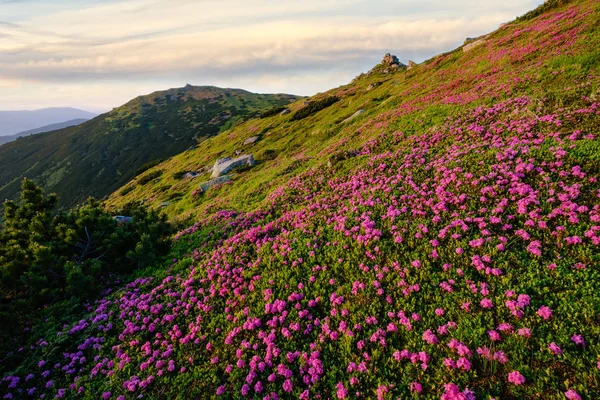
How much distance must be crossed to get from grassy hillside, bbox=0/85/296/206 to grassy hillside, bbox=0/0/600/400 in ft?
404

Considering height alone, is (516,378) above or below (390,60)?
below

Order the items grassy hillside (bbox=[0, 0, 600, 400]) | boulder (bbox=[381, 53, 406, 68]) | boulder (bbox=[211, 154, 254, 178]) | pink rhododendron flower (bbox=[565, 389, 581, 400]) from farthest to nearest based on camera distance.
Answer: boulder (bbox=[381, 53, 406, 68]) < boulder (bbox=[211, 154, 254, 178]) < grassy hillside (bbox=[0, 0, 600, 400]) < pink rhododendron flower (bbox=[565, 389, 581, 400])

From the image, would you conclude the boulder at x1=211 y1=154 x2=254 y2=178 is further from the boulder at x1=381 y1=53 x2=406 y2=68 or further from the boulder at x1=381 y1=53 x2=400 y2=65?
the boulder at x1=381 y1=53 x2=400 y2=65

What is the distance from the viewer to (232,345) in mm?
9289

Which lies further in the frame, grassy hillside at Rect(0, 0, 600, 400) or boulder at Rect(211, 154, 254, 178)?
boulder at Rect(211, 154, 254, 178)

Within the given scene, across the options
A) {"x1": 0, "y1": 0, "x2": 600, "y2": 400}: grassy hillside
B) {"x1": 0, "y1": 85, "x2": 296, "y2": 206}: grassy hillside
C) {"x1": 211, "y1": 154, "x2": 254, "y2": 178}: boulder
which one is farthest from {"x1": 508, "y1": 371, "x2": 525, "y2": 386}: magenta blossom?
{"x1": 0, "y1": 85, "x2": 296, "y2": 206}: grassy hillside

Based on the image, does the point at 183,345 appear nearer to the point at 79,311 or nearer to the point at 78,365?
the point at 78,365

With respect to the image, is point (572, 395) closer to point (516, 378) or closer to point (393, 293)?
point (516, 378)

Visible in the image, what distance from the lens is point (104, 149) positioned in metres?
155

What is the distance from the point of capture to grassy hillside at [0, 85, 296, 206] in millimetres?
130125

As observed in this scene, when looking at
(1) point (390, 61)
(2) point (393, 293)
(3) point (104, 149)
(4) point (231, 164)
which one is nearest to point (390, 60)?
(1) point (390, 61)

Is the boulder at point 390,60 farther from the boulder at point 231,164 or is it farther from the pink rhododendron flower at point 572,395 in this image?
the pink rhododendron flower at point 572,395

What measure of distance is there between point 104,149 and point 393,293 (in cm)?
18552

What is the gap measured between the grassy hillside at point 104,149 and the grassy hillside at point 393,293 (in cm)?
12315
